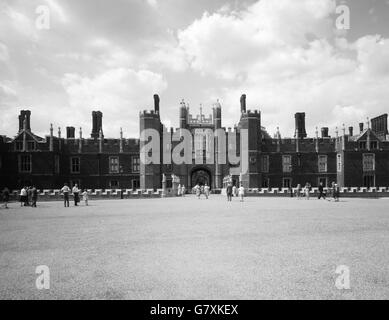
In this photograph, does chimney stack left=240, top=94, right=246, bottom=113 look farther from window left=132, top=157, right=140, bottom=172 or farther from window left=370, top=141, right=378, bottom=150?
window left=370, top=141, right=378, bottom=150

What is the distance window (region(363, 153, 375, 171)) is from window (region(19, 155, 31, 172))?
141 ft

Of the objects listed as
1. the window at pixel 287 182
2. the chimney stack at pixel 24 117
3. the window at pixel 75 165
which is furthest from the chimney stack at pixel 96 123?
the window at pixel 287 182

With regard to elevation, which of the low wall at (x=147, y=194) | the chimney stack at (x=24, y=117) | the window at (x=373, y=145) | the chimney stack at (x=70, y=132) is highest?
the chimney stack at (x=24, y=117)

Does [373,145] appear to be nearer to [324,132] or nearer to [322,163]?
Answer: [322,163]

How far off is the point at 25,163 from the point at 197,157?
21801 mm

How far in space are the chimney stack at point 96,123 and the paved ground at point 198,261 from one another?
36.6 m

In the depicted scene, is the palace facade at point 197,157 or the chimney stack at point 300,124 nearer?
the palace facade at point 197,157

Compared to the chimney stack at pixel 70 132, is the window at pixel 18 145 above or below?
below

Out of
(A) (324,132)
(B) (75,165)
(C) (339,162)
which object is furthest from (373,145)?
(B) (75,165)

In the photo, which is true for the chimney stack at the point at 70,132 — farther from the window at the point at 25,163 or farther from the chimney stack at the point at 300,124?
the chimney stack at the point at 300,124

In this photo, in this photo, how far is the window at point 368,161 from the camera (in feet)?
140

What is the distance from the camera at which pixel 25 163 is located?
40.8 meters
